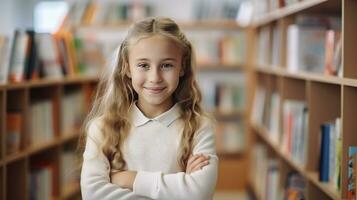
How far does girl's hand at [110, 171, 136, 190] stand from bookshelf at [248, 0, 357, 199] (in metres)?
0.79

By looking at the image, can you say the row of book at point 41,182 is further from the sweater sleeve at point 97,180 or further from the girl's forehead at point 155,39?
the girl's forehead at point 155,39

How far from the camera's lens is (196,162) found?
5.38 feet

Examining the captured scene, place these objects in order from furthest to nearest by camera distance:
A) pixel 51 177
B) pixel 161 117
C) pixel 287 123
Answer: pixel 51 177 < pixel 287 123 < pixel 161 117

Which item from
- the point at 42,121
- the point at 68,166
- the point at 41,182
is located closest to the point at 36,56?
the point at 42,121

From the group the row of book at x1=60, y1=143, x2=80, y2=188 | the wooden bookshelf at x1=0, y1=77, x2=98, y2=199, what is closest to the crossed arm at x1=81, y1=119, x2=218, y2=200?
the wooden bookshelf at x1=0, y1=77, x2=98, y2=199

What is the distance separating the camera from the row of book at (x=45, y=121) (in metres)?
2.65

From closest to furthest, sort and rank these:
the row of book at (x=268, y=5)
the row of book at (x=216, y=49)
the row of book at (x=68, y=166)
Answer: the row of book at (x=268, y=5) < the row of book at (x=68, y=166) < the row of book at (x=216, y=49)

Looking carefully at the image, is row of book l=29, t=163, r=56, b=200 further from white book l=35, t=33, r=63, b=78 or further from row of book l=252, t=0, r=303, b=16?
row of book l=252, t=0, r=303, b=16

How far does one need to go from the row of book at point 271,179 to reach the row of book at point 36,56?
1590mm

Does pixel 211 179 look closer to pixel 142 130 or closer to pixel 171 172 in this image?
pixel 171 172

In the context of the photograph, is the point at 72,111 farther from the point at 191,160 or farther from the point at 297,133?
the point at 191,160

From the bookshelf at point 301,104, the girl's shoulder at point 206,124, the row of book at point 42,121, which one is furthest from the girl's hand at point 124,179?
the row of book at point 42,121

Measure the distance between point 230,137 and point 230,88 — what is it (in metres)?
0.49

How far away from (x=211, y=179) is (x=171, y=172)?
0.15 m
